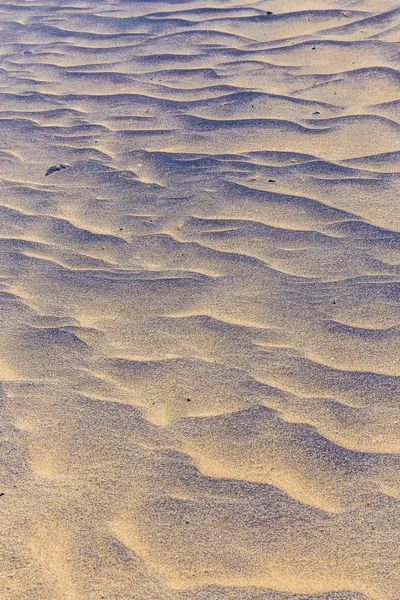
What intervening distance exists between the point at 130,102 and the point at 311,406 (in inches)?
106

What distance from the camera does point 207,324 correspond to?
249 centimetres

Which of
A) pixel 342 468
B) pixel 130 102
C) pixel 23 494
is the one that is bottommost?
pixel 23 494

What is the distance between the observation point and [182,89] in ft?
13.8

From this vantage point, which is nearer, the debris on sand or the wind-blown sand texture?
the wind-blown sand texture

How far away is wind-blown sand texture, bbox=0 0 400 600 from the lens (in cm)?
177

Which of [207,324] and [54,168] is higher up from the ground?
[54,168]

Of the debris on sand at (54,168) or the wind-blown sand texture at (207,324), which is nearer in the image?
the wind-blown sand texture at (207,324)

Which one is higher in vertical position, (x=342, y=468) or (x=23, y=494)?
(x=342, y=468)

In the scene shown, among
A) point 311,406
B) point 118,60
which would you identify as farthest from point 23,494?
point 118,60

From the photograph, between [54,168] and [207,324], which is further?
[54,168]

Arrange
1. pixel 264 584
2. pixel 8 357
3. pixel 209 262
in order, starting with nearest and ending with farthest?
pixel 264 584, pixel 8 357, pixel 209 262

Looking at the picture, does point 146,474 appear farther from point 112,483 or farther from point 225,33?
point 225,33

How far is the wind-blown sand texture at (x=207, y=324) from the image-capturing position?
5.81 feet

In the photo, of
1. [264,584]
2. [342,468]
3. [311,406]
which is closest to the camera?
[264,584]
